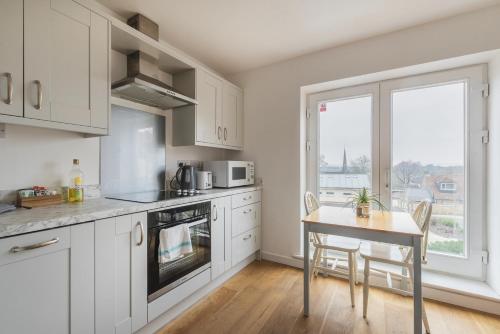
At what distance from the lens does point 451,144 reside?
204 cm

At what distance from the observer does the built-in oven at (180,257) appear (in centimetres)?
148

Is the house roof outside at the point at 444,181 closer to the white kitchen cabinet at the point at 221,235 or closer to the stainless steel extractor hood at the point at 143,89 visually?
the white kitchen cabinet at the point at 221,235

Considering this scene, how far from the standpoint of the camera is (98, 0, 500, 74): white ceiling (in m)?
1.70

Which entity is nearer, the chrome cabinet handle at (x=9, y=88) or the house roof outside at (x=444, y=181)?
the chrome cabinet handle at (x=9, y=88)

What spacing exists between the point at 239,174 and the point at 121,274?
152 centimetres

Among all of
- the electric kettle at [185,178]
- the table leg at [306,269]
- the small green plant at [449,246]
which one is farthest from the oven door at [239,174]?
the small green plant at [449,246]

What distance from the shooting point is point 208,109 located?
7.82 ft

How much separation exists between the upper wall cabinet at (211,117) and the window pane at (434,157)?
5.75ft

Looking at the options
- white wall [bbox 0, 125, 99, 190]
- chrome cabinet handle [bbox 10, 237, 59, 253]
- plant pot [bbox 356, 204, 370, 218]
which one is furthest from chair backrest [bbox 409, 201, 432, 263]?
white wall [bbox 0, 125, 99, 190]

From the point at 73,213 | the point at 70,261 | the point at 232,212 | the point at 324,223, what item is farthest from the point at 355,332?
the point at 73,213

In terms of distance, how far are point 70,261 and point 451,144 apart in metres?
2.99

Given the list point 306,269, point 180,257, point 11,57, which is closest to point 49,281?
point 180,257

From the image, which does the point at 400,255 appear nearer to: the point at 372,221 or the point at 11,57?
the point at 372,221

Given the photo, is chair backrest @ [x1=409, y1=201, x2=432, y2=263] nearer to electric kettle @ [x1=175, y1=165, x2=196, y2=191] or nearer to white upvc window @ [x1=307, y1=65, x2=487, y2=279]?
white upvc window @ [x1=307, y1=65, x2=487, y2=279]
